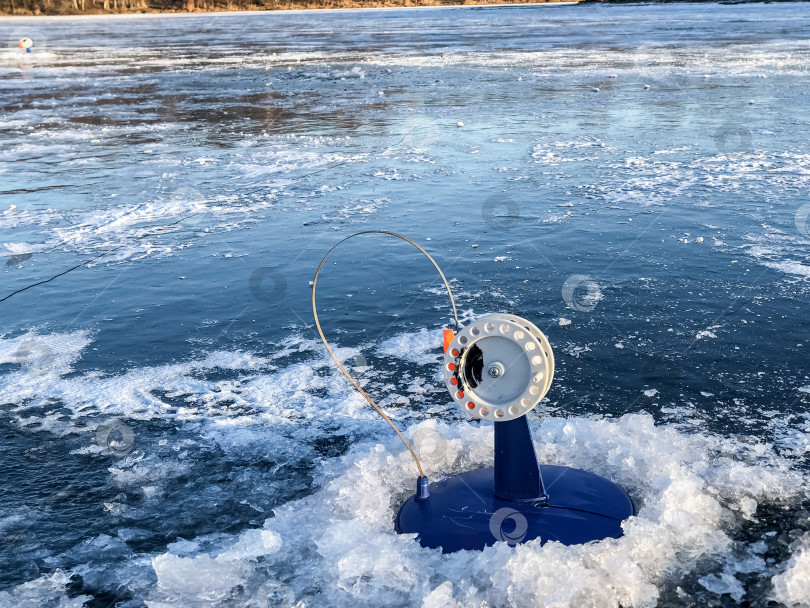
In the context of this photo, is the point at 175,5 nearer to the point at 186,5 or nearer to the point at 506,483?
the point at 186,5

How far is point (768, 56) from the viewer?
2170cm

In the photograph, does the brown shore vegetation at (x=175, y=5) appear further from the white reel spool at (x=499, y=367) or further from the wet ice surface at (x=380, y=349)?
the white reel spool at (x=499, y=367)

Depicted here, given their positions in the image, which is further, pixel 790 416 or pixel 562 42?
pixel 562 42

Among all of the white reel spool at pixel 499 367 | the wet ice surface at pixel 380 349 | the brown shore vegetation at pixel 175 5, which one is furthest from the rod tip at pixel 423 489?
the brown shore vegetation at pixel 175 5

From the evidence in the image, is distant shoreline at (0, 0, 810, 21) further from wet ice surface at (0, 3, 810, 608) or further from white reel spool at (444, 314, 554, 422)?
white reel spool at (444, 314, 554, 422)

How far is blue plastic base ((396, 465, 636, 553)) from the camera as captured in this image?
129 inches

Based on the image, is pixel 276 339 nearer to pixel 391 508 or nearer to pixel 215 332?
pixel 215 332

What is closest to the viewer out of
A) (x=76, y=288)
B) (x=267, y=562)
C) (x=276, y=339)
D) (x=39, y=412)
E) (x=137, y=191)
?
(x=267, y=562)

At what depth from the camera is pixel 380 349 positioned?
545cm

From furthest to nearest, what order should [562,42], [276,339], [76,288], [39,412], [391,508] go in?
[562,42] → [76,288] → [276,339] → [39,412] → [391,508]

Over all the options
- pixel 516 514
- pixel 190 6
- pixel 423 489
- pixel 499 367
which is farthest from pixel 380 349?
pixel 190 6

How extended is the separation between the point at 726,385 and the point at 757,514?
1.35m

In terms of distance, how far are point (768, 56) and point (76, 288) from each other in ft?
67.6

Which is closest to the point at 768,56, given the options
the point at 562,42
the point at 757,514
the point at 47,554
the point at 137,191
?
the point at 562,42
